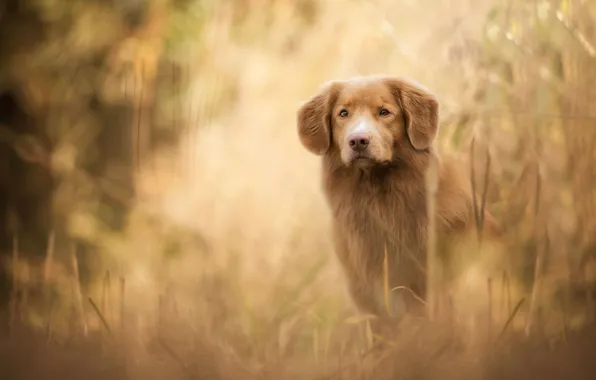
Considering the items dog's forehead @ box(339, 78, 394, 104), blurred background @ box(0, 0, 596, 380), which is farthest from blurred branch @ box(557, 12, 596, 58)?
dog's forehead @ box(339, 78, 394, 104)

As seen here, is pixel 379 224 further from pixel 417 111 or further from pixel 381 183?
pixel 417 111

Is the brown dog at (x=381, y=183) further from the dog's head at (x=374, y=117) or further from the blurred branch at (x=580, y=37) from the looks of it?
the blurred branch at (x=580, y=37)

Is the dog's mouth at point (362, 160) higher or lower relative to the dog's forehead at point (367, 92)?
lower

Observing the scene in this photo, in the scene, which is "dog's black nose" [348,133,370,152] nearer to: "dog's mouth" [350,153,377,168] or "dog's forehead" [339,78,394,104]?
"dog's mouth" [350,153,377,168]

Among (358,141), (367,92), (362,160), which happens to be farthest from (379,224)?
(367,92)

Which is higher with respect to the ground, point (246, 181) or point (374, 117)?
point (374, 117)

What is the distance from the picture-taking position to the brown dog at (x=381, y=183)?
107 inches

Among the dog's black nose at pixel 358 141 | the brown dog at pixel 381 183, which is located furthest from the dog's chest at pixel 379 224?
the dog's black nose at pixel 358 141

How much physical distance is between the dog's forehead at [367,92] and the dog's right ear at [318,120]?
61 millimetres

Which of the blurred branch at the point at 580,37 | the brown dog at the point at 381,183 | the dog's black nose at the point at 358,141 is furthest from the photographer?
the blurred branch at the point at 580,37

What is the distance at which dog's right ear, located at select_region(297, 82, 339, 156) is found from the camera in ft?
9.18

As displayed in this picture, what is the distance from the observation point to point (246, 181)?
2879 mm

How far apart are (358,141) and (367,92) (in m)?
0.27

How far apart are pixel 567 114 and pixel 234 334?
1694mm
